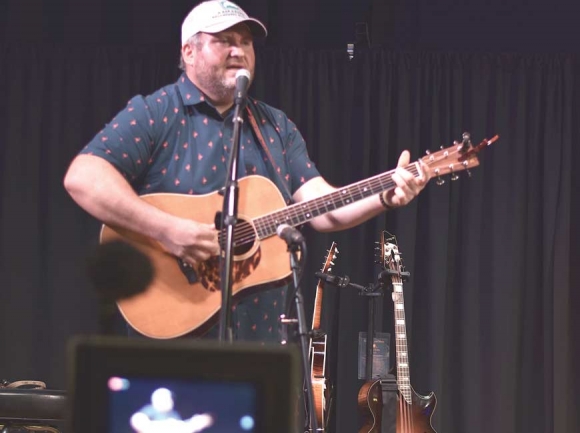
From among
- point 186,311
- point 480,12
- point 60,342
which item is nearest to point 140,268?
point 186,311

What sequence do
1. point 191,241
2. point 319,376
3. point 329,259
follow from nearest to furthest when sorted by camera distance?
point 191,241
point 319,376
point 329,259

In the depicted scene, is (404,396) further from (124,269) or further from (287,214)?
(124,269)

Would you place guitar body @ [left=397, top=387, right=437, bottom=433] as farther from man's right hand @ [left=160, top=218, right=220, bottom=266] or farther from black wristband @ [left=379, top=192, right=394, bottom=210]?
man's right hand @ [left=160, top=218, right=220, bottom=266]

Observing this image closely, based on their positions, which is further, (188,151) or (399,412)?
(399,412)

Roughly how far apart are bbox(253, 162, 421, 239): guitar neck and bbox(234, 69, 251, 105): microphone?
447mm

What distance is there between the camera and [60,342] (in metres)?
5.38

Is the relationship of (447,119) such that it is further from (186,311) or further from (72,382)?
(72,382)

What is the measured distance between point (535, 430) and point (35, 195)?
12.1ft

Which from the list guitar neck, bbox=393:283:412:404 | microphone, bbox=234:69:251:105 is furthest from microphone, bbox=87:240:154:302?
guitar neck, bbox=393:283:412:404

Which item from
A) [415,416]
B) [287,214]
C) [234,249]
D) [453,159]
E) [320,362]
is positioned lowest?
[415,416]

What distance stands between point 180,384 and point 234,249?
1693 millimetres

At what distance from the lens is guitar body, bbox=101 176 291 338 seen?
259cm

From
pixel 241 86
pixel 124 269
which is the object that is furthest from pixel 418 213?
pixel 241 86

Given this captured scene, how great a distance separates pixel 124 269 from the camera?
268cm
